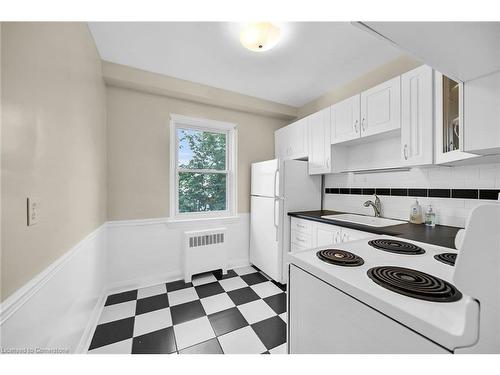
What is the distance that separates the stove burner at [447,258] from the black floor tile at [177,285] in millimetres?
2339

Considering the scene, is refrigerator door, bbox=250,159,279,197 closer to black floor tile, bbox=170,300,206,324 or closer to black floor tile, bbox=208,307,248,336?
black floor tile, bbox=208,307,248,336

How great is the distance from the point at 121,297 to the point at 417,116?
334cm

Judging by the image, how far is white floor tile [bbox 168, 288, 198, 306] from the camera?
6.75 feet

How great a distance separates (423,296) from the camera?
579 mm

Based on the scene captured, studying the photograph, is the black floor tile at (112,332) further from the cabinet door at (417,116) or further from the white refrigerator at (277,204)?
the cabinet door at (417,116)

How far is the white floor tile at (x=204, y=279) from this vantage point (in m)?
2.46

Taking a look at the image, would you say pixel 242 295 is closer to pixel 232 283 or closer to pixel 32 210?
pixel 232 283

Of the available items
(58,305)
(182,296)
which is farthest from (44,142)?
(182,296)

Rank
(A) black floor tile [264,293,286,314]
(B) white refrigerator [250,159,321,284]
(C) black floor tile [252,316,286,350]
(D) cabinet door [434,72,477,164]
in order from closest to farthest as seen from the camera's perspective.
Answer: (D) cabinet door [434,72,477,164] < (C) black floor tile [252,316,286,350] < (A) black floor tile [264,293,286,314] < (B) white refrigerator [250,159,321,284]

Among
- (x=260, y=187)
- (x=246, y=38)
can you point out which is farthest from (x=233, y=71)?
(x=260, y=187)

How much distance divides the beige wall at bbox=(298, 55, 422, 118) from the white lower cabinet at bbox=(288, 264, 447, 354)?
89.7 inches

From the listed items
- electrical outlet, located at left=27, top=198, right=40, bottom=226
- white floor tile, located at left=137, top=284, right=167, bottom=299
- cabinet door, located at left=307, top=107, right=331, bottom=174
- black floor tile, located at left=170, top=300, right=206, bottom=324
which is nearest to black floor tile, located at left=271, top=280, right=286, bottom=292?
black floor tile, located at left=170, top=300, right=206, bottom=324

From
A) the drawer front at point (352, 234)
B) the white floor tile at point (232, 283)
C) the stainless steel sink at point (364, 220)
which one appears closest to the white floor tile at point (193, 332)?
the white floor tile at point (232, 283)

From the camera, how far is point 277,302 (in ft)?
6.68
